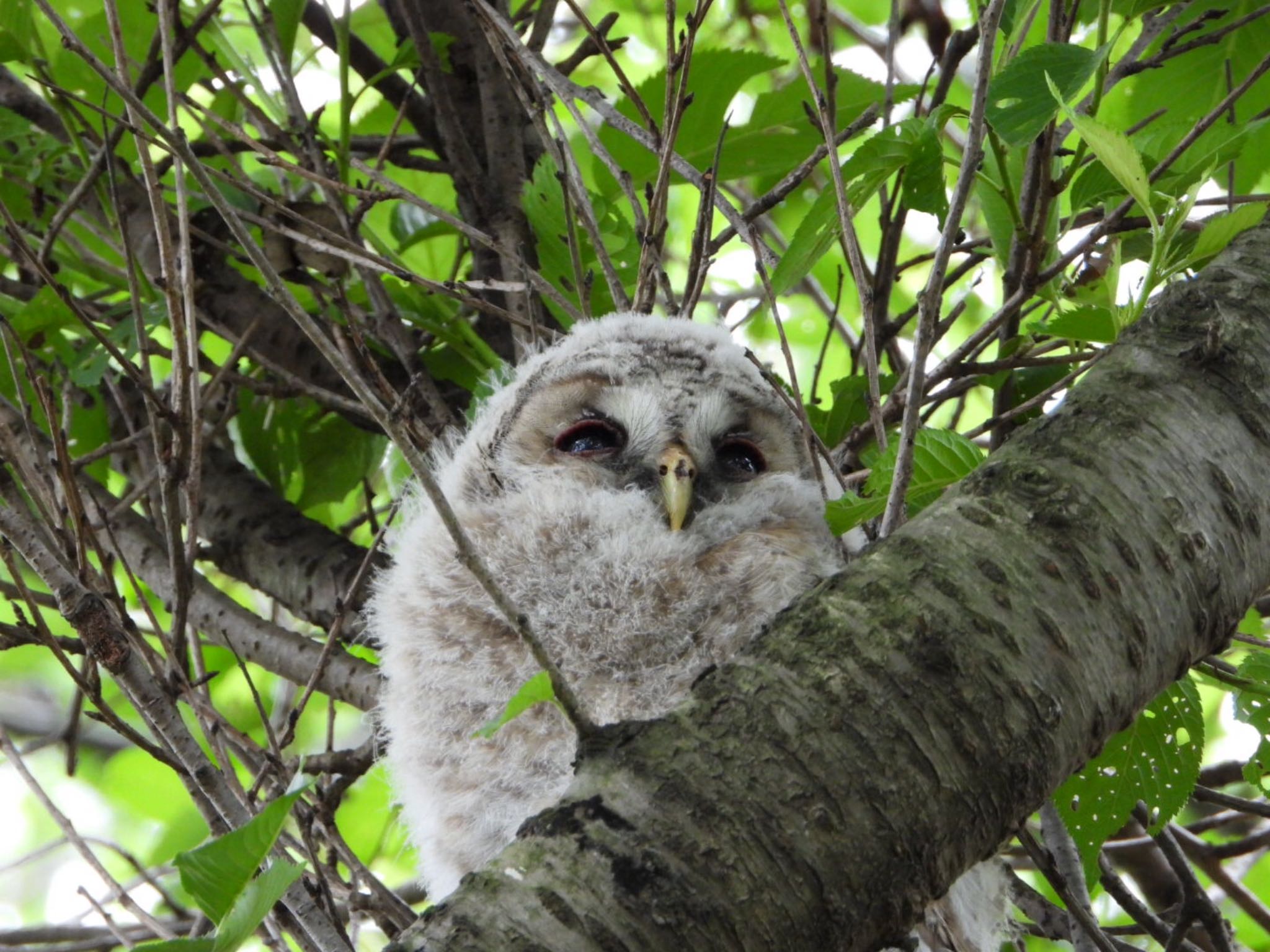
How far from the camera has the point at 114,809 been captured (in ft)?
13.5

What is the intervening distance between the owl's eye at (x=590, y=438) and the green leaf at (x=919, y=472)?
0.61 m

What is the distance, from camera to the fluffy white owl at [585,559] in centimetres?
181

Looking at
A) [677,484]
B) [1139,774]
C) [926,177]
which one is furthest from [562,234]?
[1139,774]

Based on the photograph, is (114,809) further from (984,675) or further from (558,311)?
(984,675)

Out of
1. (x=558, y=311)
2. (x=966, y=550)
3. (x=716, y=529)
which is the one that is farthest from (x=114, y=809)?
(x=966, y=550)

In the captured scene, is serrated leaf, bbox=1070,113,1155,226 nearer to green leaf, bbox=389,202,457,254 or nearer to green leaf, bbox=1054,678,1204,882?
green leaf, bbox=1054,678,1204,882

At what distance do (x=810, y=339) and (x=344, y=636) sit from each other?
1953mm

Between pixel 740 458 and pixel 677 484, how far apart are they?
31 centimetres

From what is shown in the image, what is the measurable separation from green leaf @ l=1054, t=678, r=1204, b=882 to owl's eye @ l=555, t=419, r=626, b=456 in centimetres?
87

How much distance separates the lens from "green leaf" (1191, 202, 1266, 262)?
1515 millimetres

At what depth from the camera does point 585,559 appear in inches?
74.7

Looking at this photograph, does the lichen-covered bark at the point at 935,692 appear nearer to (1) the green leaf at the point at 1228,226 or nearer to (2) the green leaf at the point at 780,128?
(1) the green leaf at the point at 1228,226

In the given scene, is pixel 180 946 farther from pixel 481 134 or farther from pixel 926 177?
pixel 481 134

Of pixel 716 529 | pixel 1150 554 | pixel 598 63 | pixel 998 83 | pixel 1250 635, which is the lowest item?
pixel 1150 554
